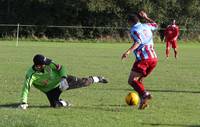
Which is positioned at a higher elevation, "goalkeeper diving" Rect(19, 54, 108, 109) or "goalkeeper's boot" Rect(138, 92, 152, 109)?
"goalkeeper diving" Rect(19, 54, 108, 109)

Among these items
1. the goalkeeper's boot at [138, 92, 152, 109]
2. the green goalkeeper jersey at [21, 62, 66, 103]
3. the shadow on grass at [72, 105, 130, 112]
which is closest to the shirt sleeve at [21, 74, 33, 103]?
the green goalkeeper jersey at [21, 62, 66, 103]

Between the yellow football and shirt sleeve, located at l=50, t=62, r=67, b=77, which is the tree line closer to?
the yellow football

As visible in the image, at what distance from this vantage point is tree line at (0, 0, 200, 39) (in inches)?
2260

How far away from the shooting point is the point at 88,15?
58.8 m

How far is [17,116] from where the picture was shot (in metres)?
10.6

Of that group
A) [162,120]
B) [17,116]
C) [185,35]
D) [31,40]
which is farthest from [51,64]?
[185,35]

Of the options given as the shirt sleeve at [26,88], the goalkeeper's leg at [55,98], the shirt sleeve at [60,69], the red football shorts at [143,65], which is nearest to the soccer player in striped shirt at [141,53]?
the red football shorts at [143,65]

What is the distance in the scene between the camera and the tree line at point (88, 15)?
57.4m

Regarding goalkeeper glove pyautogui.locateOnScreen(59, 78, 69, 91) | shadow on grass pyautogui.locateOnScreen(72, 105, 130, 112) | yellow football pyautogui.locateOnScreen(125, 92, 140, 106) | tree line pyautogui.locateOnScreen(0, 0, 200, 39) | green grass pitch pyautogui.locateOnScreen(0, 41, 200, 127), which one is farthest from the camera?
tree line pyautogui.locateOnScreen(0, 0, 200, 39)

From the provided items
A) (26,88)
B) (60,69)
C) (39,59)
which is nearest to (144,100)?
(60,69)

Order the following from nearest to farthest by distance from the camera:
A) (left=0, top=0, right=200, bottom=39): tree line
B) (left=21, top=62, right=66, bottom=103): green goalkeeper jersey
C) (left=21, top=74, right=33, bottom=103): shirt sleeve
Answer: (left=21, top=74, right=33, bottom=103): shirt sleeve
(left=21, top=62, right=66, bottom=103): green goalkeeper jersey
(left=0, top=0, right=200, bottom=39): tree line

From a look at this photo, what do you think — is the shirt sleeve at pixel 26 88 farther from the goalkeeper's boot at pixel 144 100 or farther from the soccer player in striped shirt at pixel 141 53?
the goalkeeper's boot at pixel 144 100

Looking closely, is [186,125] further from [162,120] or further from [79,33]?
[79,33]

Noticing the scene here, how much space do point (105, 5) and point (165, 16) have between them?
6472mm
